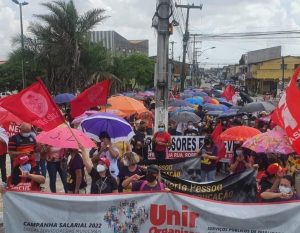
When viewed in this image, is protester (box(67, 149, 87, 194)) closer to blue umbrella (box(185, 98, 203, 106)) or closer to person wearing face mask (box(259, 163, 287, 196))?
person wearing face mask (box(259, 163, 287, 196))

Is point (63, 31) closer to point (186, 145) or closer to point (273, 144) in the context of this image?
point (186, 145)

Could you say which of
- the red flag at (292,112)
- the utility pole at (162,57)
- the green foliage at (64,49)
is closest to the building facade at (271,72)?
the green foliage at (64,49)

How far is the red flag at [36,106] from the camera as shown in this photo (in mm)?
6820

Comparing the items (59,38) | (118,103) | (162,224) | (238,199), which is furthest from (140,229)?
(59,38)

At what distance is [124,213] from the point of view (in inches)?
225

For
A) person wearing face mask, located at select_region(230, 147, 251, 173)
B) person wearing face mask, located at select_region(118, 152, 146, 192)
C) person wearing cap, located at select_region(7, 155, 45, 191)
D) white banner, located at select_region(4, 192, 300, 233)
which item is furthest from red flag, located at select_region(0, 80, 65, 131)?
person wearing face mask, located at select_region(230, 147, 251, 173)

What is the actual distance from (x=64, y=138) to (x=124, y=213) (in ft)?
7.32

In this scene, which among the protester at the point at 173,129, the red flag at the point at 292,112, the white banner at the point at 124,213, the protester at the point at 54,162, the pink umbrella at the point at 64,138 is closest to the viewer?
the white banner at the point at 124,213

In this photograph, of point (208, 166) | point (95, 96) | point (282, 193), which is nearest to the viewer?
point (282, 193)

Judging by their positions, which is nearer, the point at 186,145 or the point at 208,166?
the point at 208,166

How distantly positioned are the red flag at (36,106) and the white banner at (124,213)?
1.33 meters

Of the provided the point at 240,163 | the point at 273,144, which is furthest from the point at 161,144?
the point at 273,144

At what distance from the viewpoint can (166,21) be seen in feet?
42.4

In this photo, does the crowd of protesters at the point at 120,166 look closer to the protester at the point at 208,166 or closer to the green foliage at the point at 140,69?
the protester at the point at 208,166
